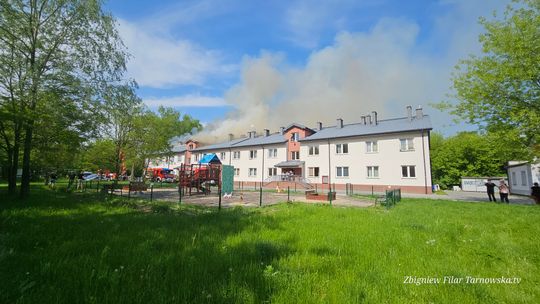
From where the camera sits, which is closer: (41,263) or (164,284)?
(164,284)

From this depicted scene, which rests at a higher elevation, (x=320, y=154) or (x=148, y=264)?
(x=320, y=154)

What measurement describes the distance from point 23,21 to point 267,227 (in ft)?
52.8

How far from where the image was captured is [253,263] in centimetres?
406

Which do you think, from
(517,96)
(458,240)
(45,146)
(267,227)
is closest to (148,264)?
(267,227)

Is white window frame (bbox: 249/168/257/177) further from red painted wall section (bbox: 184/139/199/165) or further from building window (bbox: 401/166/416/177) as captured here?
building window (bbox: 401/166/416/177)

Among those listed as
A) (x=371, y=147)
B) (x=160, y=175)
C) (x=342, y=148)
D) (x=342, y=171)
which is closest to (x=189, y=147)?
(x=160, y=175)

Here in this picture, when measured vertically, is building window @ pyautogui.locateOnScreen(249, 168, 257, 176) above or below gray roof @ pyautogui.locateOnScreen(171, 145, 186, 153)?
below

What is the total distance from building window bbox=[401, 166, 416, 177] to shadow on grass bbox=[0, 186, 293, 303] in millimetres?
30151

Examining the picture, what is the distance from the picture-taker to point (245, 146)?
4994cm

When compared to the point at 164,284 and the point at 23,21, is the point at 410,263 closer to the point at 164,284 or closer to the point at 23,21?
the point at 164,284

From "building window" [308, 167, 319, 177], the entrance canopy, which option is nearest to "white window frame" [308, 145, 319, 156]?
the entrance canopy

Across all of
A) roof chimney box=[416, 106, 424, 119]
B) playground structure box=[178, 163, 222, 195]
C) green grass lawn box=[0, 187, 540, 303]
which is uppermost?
roof chimney box=[416, 106, 424, 119]

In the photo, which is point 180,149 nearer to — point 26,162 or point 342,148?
point 342,148

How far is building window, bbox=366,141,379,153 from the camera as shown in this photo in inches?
1361
